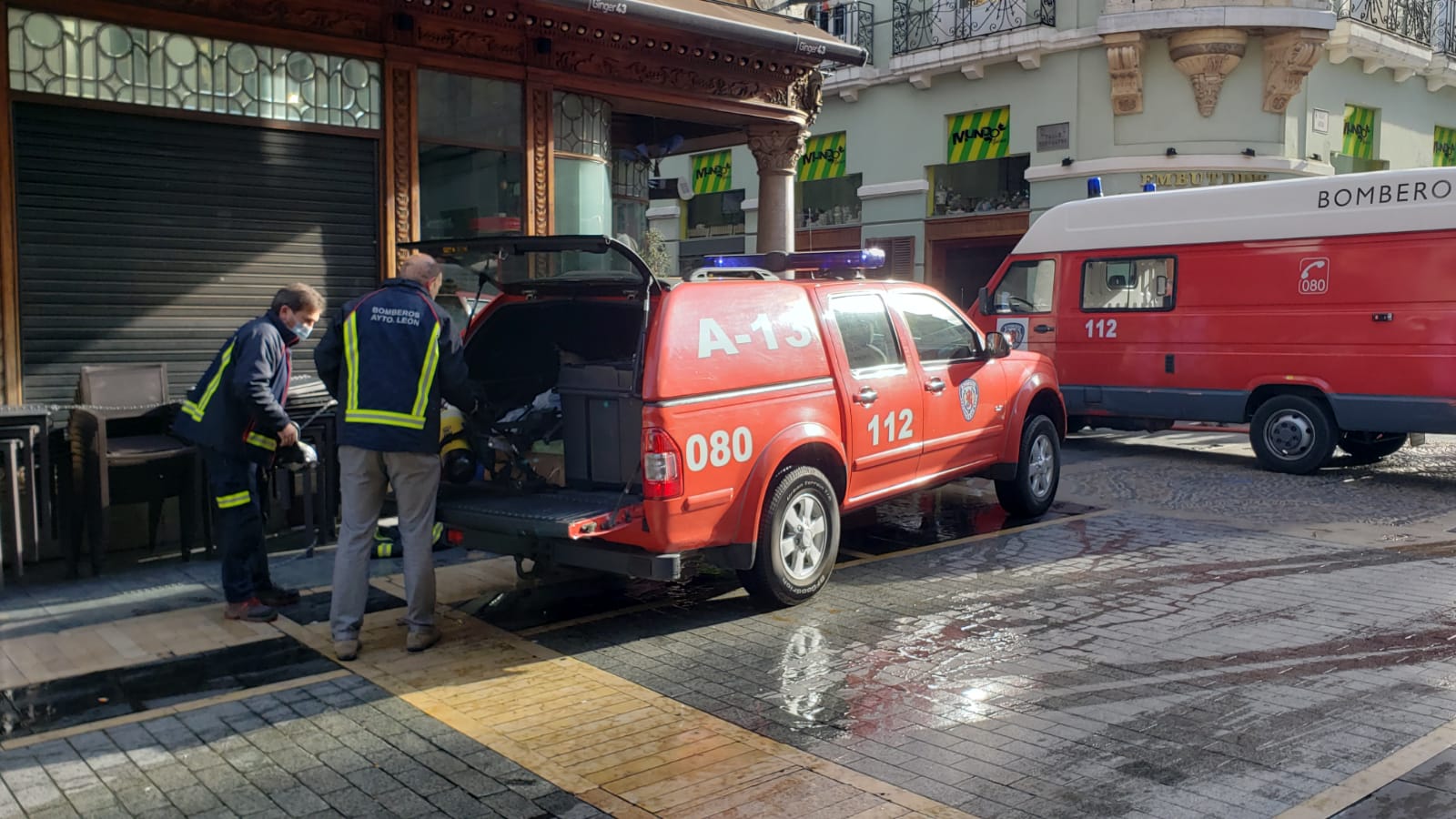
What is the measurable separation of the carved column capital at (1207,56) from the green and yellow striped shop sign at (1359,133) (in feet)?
11.3

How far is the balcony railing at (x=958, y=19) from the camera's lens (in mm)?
21391

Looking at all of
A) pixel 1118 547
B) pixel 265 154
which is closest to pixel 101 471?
pixel 265 154

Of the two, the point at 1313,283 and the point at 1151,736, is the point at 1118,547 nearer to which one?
the point at 1151,736

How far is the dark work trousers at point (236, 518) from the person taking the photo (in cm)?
640

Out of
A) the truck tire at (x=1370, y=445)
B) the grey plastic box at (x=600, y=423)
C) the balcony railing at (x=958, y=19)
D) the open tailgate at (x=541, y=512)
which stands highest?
the balcony railing at (x=958, y=19)

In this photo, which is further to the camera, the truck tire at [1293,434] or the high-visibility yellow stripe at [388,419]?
the truck tire at [1293,434]

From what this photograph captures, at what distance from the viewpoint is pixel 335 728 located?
4.86m

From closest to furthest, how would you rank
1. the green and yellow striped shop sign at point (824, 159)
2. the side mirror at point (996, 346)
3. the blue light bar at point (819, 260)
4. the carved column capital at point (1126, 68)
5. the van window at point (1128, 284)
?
the blue light bar at point (819, 260) → the side mirror at point (996, 346) → the van window at point (1128, 284) → the carved column capital at point (1126, 68) → the green and yellow striped shop sign at point (824, 159)

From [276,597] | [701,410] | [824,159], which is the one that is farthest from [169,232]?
[824,159]

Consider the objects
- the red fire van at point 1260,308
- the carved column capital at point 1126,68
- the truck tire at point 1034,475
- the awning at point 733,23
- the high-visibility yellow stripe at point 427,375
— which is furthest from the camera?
the carved column capital at point 1126,68

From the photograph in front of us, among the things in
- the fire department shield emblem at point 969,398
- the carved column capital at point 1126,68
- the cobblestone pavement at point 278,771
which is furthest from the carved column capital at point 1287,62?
the cobblestone pavement at point 278,771

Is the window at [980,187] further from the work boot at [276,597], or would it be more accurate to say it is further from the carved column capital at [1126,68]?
the work boot at [276,597]

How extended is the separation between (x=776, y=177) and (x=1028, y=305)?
3.36 m

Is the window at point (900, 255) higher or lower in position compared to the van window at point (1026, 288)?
higher
